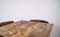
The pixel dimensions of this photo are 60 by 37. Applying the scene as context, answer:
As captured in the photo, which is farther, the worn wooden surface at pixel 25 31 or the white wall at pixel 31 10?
the white wall at pixel 31 10

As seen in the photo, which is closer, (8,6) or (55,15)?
(55,15)

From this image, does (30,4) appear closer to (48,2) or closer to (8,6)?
(48,2)

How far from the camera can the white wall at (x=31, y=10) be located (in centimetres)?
235

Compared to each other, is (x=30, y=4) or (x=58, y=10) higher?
(x=30, y=4)

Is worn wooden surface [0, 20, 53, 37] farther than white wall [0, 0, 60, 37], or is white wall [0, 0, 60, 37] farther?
white wall [0, 0, 60, 37]

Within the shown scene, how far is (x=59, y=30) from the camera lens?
7.84 ft

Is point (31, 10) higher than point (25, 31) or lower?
higher

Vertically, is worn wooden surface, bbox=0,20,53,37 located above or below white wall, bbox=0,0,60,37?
below

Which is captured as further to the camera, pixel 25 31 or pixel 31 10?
pixel 31 10

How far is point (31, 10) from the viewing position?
2.46 m

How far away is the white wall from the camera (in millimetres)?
2354

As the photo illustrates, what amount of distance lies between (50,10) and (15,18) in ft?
3.30

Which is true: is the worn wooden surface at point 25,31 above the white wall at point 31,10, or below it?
below

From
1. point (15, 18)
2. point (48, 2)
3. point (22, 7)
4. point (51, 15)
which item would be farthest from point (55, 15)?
point (15, 18)
